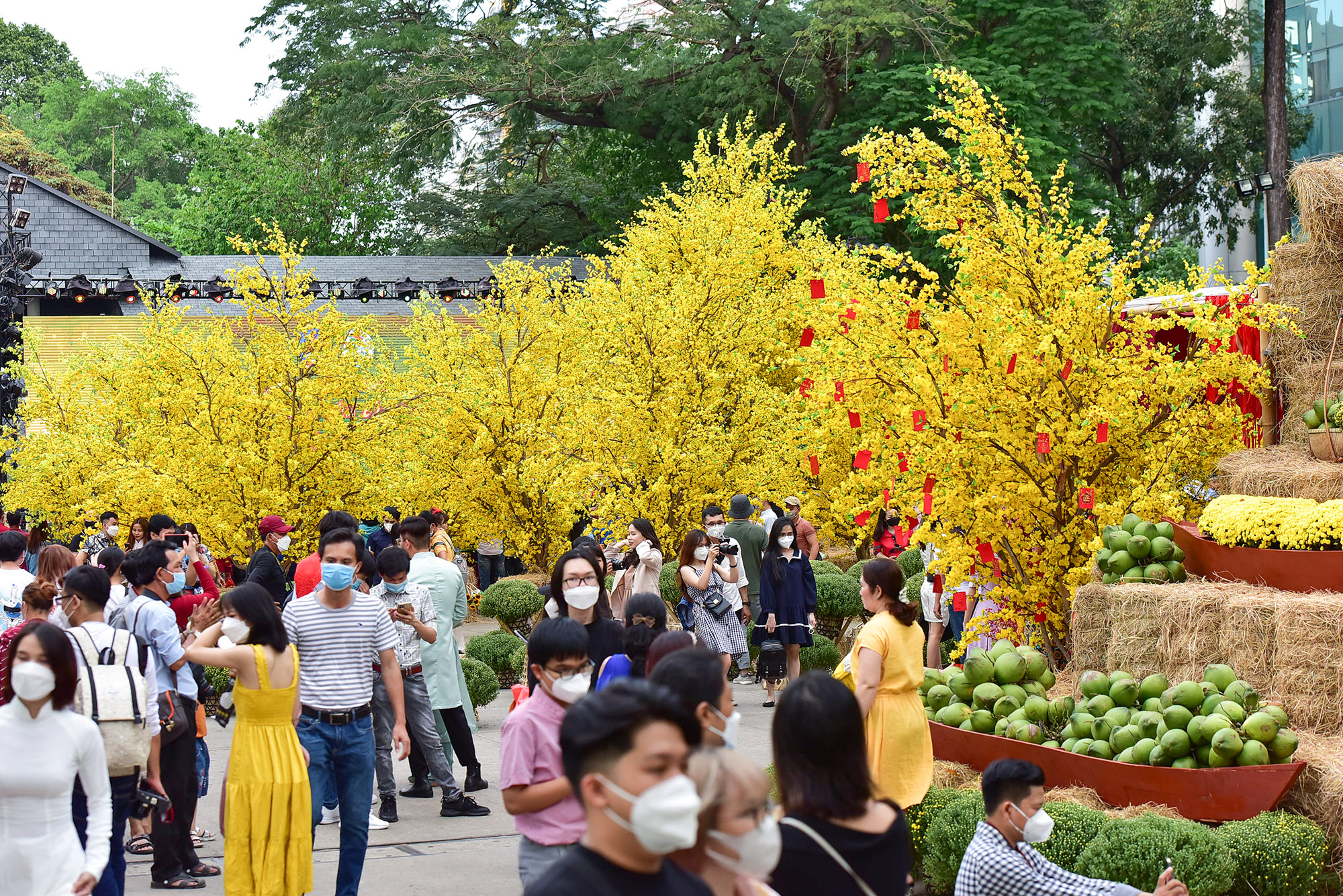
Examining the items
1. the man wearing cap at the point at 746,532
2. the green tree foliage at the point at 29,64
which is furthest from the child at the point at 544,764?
the green tree foliage at the point at 29,64

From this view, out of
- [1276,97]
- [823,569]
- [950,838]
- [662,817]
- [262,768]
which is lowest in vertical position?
[823,569]

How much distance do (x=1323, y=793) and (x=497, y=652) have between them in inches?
325

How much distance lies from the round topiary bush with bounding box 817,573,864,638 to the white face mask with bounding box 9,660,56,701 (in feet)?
34.1

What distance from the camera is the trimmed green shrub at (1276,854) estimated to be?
6.50 meters

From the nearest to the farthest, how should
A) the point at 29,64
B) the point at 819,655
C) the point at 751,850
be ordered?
the point at 751,850 → the point at 819,655 → the point at 29,64

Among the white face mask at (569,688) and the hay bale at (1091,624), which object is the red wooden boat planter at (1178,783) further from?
the white face mask at (569,688)

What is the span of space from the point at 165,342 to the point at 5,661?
45.3 ft

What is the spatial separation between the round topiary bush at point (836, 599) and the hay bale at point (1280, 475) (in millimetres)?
5153

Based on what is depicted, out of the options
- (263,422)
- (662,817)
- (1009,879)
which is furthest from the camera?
(263,422)

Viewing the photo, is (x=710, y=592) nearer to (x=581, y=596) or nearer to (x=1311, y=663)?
(x=1311, y=663)

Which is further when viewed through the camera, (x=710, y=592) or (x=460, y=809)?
(x=710, y=592)

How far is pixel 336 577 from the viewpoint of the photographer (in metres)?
6.69

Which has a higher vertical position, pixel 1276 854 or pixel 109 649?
pixel 109 649

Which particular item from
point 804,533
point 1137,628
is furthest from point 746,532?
point 1137,628
